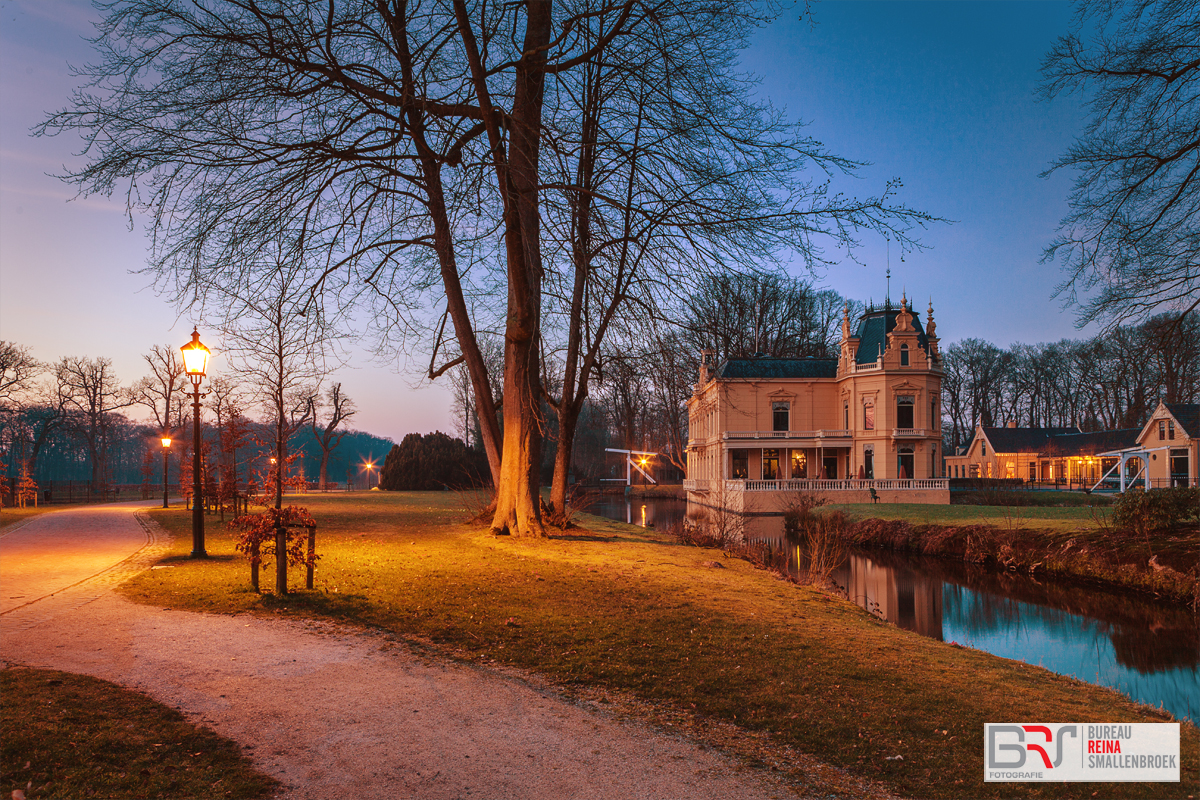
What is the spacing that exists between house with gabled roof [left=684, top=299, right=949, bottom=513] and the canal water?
1895 cm

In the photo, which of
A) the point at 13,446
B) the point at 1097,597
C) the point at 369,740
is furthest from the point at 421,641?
the point at 13,446

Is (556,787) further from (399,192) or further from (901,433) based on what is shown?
(901,433)

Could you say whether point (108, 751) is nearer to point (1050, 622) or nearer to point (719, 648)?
point (719, 648)

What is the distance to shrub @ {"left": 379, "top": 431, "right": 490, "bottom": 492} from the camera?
131ft

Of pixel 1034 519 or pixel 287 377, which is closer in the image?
pixel 1034 519

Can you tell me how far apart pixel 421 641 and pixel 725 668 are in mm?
2639

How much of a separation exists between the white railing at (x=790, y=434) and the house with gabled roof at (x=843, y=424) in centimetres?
Answer: 6

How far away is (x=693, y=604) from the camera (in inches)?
296

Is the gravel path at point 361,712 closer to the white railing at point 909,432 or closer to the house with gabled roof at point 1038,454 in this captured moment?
the white railing at point 909,432

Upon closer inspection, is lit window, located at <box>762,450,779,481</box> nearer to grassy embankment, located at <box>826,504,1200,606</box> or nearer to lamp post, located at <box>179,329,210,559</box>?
grassy embankment, located at <box>826,504,1200,606</box>

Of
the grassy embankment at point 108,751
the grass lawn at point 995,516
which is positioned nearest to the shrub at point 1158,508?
the grass lawn at point 995,516

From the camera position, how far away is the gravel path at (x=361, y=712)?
3.30m

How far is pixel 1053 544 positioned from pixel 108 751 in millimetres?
17235

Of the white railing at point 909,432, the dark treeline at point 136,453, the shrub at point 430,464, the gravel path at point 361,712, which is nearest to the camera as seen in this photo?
the gravel path at point 361,712
